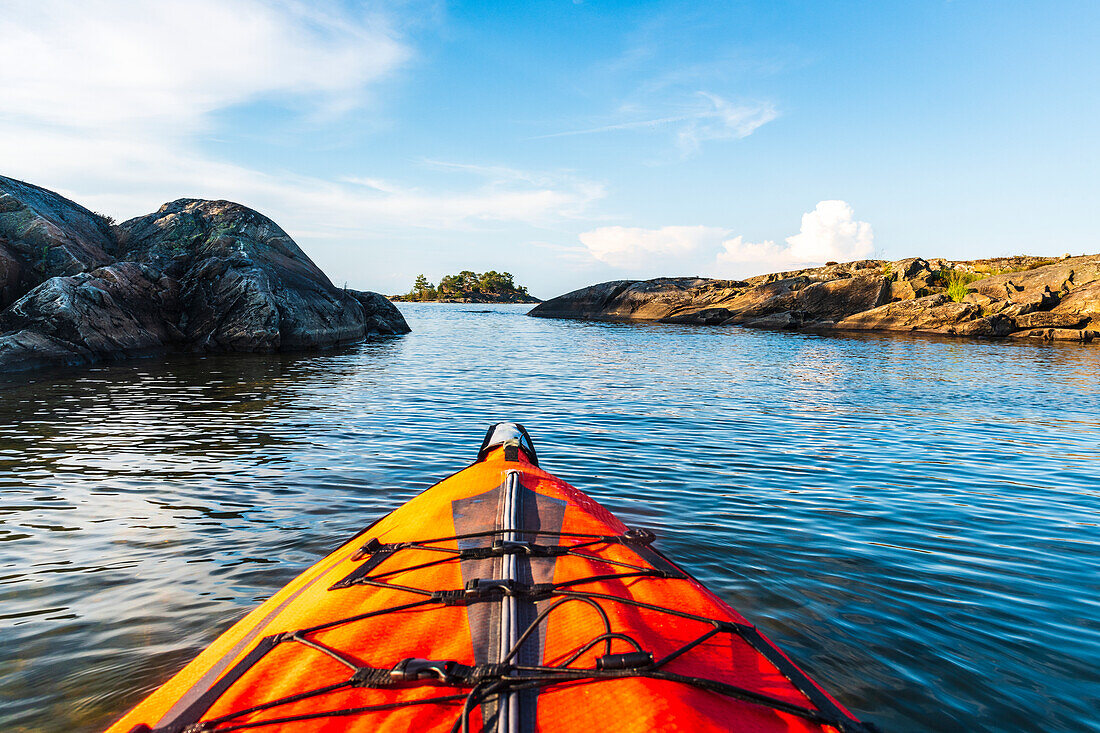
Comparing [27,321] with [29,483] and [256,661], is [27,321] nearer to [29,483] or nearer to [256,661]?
[29,483]

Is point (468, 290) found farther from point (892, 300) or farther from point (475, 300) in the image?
point (892, 300)

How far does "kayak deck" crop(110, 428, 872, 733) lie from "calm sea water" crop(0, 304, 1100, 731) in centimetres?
112

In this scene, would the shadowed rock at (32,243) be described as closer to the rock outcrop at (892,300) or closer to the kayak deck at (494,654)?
the kayak deck at (494,654)

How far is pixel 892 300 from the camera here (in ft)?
127

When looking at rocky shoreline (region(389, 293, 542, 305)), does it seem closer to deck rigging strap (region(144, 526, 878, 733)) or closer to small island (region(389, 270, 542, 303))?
small island (region(389, 270, 542, 303))

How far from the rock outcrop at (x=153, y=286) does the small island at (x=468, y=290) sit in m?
101

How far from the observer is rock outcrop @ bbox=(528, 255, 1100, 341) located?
30.3 m

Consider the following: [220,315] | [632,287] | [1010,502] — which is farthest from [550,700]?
[632,287]

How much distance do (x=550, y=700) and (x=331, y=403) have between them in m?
10.4

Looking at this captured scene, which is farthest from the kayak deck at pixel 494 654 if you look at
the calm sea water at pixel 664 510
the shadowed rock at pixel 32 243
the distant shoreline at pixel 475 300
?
the distant shoreline at pixel 475 300

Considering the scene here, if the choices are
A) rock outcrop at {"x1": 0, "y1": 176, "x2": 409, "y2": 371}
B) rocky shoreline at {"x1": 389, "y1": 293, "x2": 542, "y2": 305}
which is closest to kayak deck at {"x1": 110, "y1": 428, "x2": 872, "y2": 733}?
rock outcrop at {"x1": 0, "y1": 176, "x2": 409, "y2": 371}

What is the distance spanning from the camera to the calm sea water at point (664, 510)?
3.22 m

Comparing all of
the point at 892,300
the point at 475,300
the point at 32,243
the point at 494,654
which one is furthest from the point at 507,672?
the point at 475,300

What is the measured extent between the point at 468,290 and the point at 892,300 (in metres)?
101
